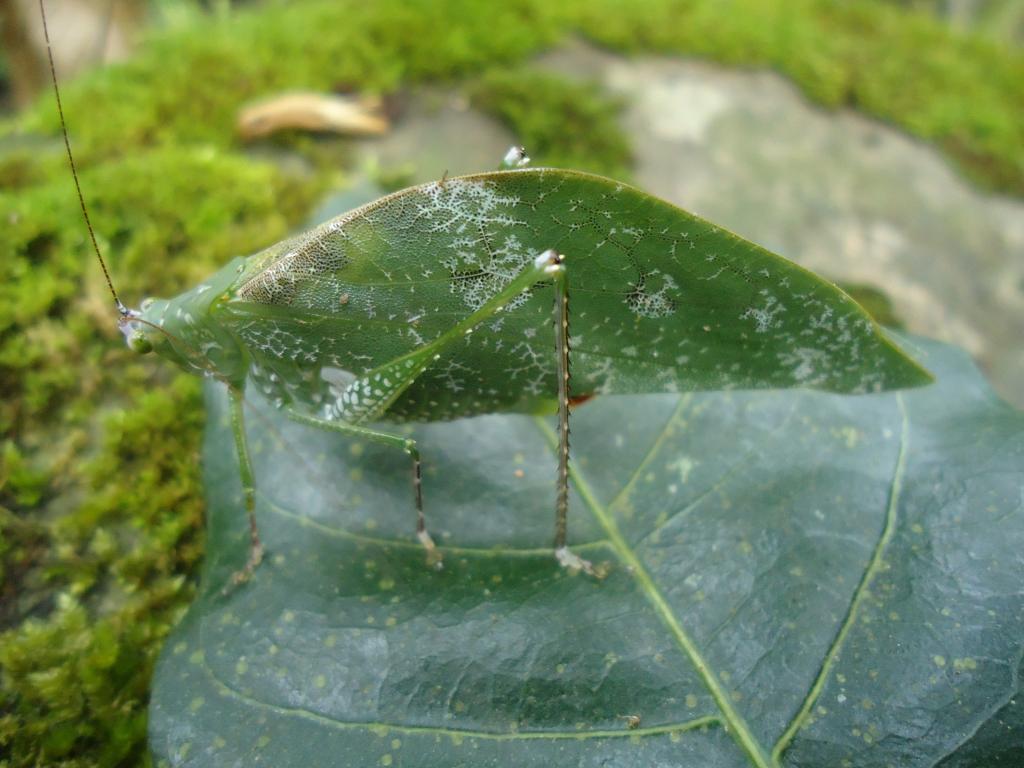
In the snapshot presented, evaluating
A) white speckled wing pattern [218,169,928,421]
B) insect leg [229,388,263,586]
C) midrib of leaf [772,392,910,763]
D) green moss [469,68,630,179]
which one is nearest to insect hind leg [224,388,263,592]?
insect leg [229,388,263,586]

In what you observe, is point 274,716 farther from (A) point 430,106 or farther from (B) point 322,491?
(A) point 430,106

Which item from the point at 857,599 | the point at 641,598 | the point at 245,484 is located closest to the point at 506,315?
the point at 641,598

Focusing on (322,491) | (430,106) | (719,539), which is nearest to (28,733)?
(322,491)

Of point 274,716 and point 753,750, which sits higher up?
point 753,750

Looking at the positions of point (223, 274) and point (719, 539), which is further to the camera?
point (223, 274)

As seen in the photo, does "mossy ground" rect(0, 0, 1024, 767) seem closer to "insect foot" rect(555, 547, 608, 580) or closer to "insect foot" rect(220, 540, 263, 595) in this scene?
"insect foot" rect(220, 540, 263, 595)

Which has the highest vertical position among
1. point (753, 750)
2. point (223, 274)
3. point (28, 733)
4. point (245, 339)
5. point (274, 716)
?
point (223, 274)
